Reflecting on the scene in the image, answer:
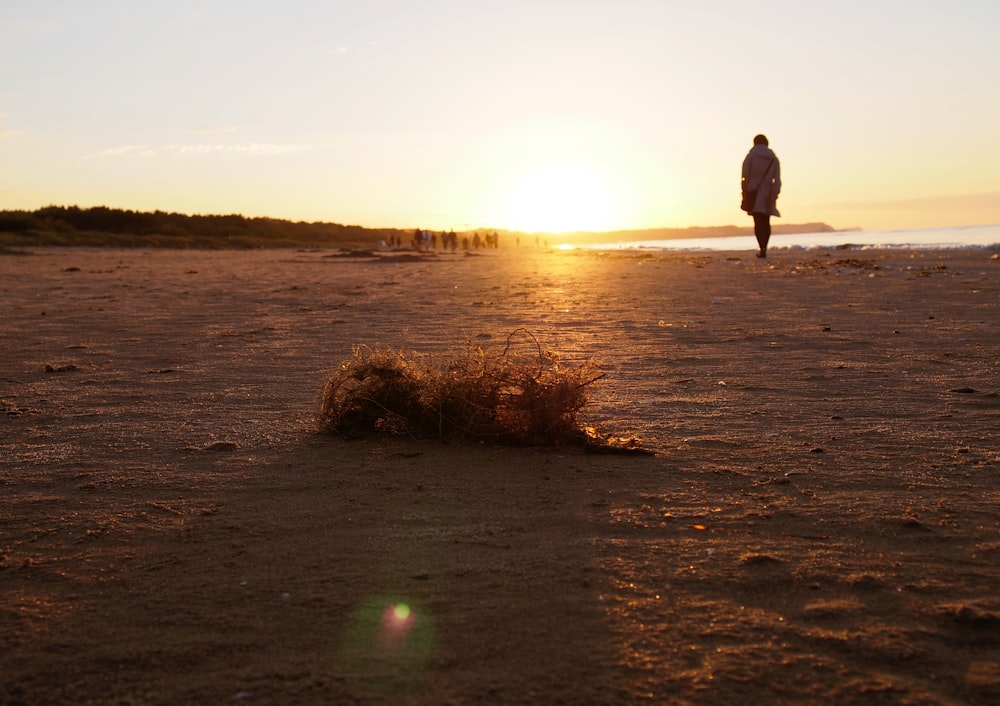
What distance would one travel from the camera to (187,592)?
2.10 m

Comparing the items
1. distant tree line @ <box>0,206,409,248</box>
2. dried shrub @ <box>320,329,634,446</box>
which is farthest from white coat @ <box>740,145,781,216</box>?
distant tree line @ <box>0,206,409,248</box>

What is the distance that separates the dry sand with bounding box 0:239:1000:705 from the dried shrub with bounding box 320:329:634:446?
133 mm

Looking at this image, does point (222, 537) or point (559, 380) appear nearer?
point (222, 537)

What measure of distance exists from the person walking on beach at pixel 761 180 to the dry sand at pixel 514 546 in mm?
12038

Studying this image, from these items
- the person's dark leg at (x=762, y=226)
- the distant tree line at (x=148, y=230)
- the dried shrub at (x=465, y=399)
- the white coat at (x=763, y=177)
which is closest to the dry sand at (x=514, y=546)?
the dried shrub at (x=465, y=399)

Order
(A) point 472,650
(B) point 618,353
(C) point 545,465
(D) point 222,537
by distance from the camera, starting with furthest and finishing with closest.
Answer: (B) point 618,353, (C) point 545,465, (D) point 222,537, (A) point 472,650

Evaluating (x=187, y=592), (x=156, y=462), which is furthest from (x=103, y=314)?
(x=187, y=592)

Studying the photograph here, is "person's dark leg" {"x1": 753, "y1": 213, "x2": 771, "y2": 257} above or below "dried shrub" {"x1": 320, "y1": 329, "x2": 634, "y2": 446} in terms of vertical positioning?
above

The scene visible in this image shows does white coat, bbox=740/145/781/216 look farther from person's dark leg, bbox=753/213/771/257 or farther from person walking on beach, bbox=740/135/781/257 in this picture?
person's dark leg, bbox=753/213/771/257

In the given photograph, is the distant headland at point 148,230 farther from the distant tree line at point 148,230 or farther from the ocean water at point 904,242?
the ocean water at point 904,242

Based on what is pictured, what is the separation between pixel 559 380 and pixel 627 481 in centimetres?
58

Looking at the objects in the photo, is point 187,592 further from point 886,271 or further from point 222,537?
point 886,271

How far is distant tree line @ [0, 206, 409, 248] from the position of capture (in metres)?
40.1

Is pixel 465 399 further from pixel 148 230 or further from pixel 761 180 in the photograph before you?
pixel 148 230
